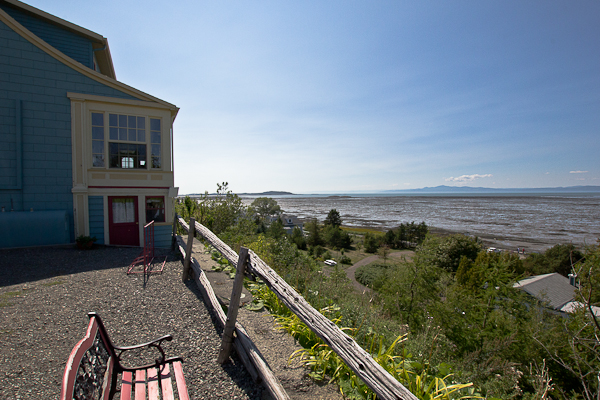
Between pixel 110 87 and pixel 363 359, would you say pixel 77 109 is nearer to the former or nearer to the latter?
pixel 110 87

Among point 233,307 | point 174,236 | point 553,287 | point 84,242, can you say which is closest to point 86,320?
point 233,307

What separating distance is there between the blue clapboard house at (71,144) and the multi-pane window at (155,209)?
0.11ft

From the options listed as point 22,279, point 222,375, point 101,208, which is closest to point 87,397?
point 222,375

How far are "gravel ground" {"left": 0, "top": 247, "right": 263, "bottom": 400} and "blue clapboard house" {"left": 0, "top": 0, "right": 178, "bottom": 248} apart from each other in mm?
1834

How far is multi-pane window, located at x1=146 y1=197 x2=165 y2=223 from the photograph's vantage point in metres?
9.88

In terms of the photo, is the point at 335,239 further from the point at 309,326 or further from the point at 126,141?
the point at 309,326

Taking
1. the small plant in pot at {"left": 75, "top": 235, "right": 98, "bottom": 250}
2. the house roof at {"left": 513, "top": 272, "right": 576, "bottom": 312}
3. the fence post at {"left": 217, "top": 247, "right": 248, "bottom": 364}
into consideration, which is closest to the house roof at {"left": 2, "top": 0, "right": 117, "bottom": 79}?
the small plant in pot at {"left": 75, "top": 235, "right": 98, "bottom": 250}

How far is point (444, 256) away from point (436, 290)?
2736 centimetres

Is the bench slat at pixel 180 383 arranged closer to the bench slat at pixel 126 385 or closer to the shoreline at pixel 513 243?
the bench slat at pixel 126 385

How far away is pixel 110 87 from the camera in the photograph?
9.34 meters

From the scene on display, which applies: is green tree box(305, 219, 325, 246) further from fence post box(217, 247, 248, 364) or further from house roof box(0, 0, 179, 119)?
fence post box(217, 247, 248, 364)

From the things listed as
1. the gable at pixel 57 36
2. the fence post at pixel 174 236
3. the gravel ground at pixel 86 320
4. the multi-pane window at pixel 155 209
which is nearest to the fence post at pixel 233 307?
the gravel ground at pixel 86 320

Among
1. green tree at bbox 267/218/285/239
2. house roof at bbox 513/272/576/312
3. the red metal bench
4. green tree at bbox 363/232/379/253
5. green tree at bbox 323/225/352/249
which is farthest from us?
green tree at bbox 323/225/352/249

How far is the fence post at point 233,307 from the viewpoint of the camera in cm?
317
